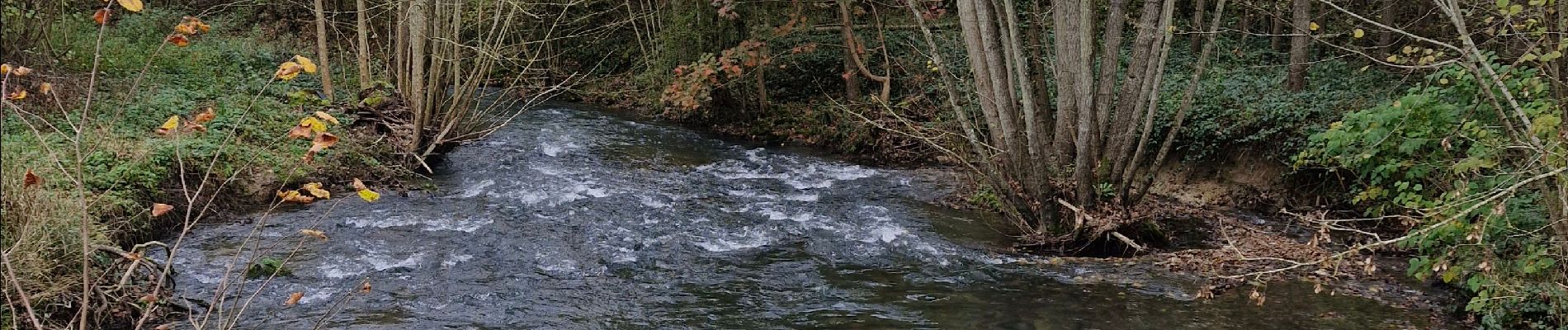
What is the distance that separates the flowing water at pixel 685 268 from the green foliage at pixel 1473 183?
519 millimetres

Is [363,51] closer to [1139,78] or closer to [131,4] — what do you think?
[1139,78]

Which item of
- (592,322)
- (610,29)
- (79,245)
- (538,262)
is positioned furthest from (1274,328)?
(610,29)

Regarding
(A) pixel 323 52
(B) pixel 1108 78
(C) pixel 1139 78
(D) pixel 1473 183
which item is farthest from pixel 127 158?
(D) pixel 1473 183

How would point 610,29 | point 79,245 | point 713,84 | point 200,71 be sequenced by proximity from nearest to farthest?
point 79,245
point 200,71
point 713,84
point 610,29

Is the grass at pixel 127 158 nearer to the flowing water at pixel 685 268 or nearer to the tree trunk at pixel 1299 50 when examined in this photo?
the flowing water at pixel 685 268

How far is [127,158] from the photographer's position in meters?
8.48

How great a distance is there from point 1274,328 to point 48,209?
7.62 m

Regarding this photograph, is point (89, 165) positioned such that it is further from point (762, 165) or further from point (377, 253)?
point (762, 165)

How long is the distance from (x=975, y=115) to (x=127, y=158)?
793cm

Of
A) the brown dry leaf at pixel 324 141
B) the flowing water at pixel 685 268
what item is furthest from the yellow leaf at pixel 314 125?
the flowing water at pixel 685 268

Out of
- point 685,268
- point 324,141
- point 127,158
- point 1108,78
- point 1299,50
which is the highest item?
point 324,141

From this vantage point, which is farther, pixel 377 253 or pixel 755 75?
pixel 755 75

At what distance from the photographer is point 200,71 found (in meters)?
13.0

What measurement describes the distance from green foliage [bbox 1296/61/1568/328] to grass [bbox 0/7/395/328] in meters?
6.27
